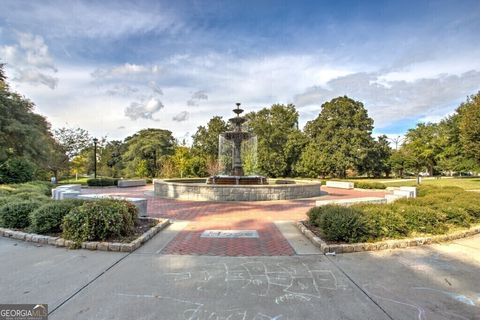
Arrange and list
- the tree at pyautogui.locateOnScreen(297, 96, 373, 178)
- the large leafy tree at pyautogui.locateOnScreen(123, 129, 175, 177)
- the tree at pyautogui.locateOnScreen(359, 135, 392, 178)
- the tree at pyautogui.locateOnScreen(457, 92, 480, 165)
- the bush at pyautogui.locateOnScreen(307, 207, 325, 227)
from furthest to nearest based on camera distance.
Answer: the large leafy tree at pyautogui.locateOnScreen(123, 129, 175, 177) < the tree at pyautogui.locateOnScreen(359, 135, 392, 178) < the tree at pyautogui.locateOnScreen(297, 96, 373, 178) < the tree at pyautogui.locateOnScreen(457, 92, 480, 165) < the bush at pyautogui.locateOnScreen(307, 207, 325, 227)

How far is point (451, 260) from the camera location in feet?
15.3

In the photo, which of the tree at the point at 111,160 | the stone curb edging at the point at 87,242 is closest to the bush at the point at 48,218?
the stone curb edging at the point at 87,242

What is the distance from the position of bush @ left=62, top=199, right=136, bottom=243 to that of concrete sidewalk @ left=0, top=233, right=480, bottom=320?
426 mm

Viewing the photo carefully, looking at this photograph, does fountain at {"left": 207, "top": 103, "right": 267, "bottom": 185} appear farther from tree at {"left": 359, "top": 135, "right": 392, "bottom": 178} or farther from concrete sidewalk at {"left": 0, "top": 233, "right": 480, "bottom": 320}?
tree at {"left": 359, "top": 135, "right": 392, "bottom": 178}

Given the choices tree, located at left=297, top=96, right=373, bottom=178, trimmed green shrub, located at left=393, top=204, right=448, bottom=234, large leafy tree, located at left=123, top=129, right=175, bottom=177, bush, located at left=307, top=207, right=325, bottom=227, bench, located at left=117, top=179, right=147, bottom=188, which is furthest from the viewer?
large leafy tree, located at left=123, top=129, right=175, bottom=177

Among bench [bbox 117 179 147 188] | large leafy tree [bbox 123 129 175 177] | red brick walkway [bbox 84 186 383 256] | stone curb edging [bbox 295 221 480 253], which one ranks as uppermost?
large leafy tree [bbox 123 129 175 177]

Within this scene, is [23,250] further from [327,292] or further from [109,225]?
[327,292]

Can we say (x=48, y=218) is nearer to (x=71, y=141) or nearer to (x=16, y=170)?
(x=16, y=170)

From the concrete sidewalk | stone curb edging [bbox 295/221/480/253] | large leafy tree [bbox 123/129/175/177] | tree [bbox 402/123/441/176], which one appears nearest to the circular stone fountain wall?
Result: stone curb edging [bbox 295/221/480/253]

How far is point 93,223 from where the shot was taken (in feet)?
17.6

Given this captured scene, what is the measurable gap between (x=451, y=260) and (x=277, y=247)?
9.70 feet

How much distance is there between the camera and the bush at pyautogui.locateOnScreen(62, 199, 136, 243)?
5293 mm

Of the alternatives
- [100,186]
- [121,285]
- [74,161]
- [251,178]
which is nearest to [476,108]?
[251,178]

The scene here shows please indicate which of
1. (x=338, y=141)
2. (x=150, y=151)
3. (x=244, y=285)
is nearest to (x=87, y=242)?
(x=244, y=285)
